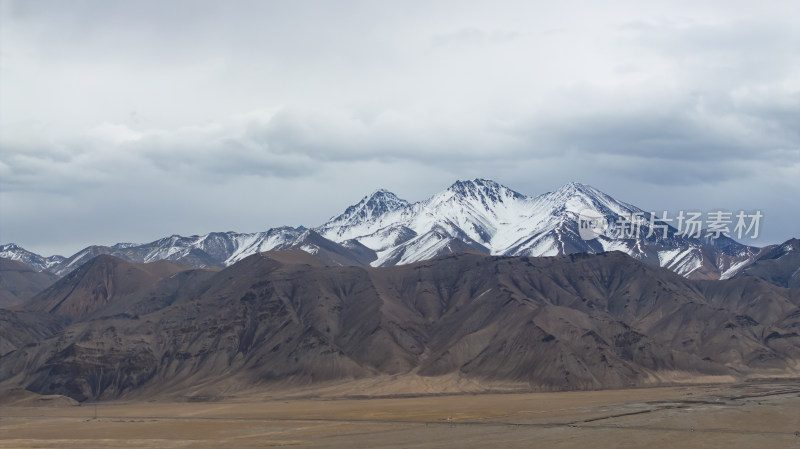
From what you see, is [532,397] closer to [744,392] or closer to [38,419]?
[744,392]

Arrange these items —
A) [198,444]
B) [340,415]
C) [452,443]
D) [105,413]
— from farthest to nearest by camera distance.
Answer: [105,413]
[340,415]
[198,444]
[452,443]

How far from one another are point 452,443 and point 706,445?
2790 cm

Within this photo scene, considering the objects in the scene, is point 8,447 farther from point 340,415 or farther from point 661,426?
point 661,426

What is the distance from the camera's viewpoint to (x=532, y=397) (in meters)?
181

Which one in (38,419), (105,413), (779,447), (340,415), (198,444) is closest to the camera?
(779,447)

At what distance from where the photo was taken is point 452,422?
13012 centimetres

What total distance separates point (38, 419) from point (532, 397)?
92.3 metres

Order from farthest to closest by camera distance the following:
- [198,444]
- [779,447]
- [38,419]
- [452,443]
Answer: [38,419] → [198,444] → [452,443] → [779,447]

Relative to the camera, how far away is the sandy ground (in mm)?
107562

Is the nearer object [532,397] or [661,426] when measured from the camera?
[661,426]

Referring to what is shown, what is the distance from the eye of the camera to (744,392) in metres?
174

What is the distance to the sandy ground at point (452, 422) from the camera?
108 meters

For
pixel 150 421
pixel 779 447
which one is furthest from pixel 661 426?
pixel 150 421

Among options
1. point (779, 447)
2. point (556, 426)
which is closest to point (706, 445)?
point (779, 447)
